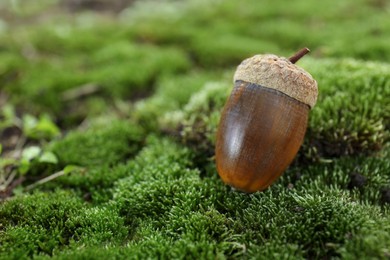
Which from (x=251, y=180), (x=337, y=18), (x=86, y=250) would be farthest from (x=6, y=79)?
(x=337, y=18)

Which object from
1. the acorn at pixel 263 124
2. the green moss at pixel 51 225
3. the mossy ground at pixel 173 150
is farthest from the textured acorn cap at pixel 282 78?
the green moss at pixel 51 225

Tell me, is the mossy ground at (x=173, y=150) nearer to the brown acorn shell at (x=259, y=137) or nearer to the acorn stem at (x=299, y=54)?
the brown acorn shell at (x=259, y=137)

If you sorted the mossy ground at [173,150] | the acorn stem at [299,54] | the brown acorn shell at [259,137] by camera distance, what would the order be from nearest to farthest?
the mossy ground at [173,150] < the brown acorn shell at [259,137] < the acorn stem at [299,54]

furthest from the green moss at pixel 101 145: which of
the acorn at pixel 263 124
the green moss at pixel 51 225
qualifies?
the acorn at pixel 263 124

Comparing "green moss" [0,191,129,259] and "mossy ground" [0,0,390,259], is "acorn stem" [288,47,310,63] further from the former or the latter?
"green moss" [0,191,129,259]

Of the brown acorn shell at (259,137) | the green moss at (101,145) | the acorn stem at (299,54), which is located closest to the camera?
the brown acorn shell at (259,137)

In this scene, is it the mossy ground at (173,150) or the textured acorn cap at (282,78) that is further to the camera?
the textured acorn cap at (282,78)

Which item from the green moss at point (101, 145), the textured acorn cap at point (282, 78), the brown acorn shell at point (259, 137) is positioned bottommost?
the green moss at point (101, 145)

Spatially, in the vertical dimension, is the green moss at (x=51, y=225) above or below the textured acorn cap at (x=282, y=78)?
below
